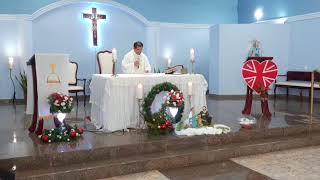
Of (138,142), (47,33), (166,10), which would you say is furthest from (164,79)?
(166,10)

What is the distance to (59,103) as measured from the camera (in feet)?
14.6

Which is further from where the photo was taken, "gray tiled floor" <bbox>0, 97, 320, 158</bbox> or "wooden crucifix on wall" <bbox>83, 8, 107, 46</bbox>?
"wooden crucifix on wall" <bbox>83, 8, 107, 46</bbox>

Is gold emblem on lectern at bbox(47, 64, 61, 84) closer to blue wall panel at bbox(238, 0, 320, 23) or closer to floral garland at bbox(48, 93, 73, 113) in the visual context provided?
floral garland at bbox(48, 93, 73, 113)

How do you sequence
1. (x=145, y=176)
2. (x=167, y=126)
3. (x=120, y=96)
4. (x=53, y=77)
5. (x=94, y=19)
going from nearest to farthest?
(x=145, y=176)
(x=53, y=77)
(x=167, y=126)
(x=120, y=96)
(x=94, y=19)

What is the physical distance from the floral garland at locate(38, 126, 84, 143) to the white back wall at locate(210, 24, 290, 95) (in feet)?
20.3

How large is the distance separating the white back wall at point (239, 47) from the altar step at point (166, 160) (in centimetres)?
472

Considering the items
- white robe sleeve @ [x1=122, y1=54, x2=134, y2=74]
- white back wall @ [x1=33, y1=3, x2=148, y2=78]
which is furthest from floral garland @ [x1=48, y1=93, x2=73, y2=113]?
white back wall @ [x1=33, y1=3, x2=148, y2=78]

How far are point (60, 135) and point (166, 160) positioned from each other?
139 centimetres

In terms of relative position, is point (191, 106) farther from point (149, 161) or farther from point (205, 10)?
point (205, 10)

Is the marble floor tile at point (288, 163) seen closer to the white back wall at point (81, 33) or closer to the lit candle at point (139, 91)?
the lit candle at point (139, 91)

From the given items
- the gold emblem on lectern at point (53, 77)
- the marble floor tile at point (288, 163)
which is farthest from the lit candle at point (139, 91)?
the marble floor tile at point (288, 163)

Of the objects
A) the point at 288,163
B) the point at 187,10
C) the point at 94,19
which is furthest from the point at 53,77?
the point at 187,10

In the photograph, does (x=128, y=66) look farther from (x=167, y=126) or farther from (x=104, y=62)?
(x=104, y=62)

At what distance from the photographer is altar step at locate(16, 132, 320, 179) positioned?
12.2ft
